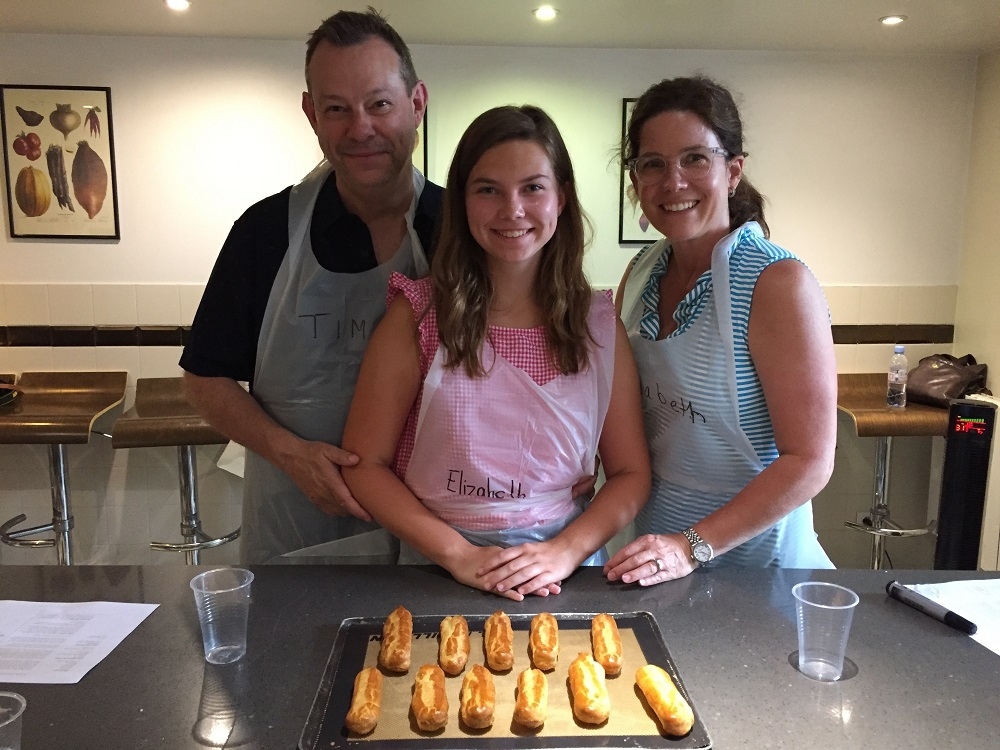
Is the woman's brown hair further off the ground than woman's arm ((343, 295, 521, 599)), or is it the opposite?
the woman's brown hair

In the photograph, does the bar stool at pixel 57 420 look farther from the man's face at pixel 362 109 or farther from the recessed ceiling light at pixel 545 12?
the recessed ceiling light at pixel 545 12

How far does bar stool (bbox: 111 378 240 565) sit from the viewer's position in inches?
111

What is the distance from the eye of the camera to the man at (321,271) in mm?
1472

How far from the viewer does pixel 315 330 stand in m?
1.55

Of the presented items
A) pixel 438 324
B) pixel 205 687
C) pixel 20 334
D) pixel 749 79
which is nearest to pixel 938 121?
pixel 749 79

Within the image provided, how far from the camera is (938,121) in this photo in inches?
136

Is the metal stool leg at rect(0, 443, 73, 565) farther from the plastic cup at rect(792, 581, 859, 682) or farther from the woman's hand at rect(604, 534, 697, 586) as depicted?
the plastic cup at rect(792, 581, 859, 682)

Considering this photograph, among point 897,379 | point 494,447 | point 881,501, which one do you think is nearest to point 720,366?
point 494,447

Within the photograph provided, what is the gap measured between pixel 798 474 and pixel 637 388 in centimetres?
32

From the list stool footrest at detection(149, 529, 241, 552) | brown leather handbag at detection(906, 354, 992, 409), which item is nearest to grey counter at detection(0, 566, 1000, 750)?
stool footrest at detection(149, 529, 241, 552)

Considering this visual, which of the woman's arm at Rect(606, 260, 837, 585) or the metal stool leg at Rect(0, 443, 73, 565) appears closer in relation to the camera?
the woman's arm at Rect(606, 260, 837, 585)

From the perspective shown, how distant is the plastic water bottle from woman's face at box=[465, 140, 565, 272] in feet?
8.29

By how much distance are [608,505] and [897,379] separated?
254 cm

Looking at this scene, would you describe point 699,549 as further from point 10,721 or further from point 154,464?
point 154,464
